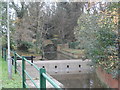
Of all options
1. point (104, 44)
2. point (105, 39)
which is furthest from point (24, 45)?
point (105, 39)

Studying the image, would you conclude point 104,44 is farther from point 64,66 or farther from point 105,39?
point 64,66

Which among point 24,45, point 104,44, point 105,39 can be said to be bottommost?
point 24,45

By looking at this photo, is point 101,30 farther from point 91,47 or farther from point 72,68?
point 72,68

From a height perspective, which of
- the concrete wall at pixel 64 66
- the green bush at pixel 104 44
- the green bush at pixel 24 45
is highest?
the green bush at pixel 104 44

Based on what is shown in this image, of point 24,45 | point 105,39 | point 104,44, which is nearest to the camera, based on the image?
point 105,39

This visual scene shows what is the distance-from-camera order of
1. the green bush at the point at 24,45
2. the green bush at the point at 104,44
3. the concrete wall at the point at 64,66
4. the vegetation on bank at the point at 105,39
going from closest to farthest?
the vegetation on bank at the point at 105,39 → the green bush at the point at 104,44 → the concrete wall at the point at 64,66 → the green bush at the point at 24,45

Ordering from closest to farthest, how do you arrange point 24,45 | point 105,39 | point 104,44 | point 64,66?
point 105,39 → point 104,44 → point 64,66 → point 24,45

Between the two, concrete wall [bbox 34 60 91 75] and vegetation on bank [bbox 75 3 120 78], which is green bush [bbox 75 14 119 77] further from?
concrete wall [bbox 34 60 91 75]

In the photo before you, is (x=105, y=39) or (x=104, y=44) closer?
(x=105, y=39)

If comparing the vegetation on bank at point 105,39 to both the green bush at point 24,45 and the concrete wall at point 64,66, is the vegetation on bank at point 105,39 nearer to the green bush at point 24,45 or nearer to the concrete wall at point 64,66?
the concrete wall at point 64,66

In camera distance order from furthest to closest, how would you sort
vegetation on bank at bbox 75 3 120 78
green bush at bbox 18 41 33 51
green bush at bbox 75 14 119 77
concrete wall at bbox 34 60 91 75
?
green bush at bbox 18 41 33 51, concrete wall at bbox 34 60 91 75, green bush at bbox 75 14 119 77, vegetation on bank at bbox 75 3 120 78

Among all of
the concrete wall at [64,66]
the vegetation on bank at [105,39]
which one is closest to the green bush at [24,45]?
the concrete wall at [64,66]

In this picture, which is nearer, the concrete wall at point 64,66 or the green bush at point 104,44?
the green bush at point 104,44

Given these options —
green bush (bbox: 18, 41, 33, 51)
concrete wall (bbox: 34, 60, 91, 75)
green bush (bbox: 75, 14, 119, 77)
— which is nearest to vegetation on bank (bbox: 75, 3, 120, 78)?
green bush (bbox: 75, 14, 119, 77)
